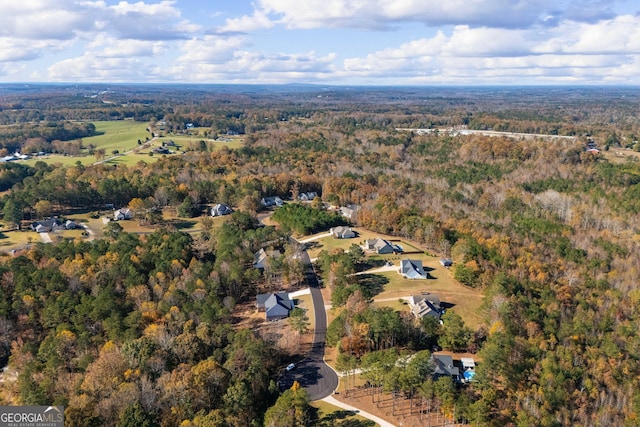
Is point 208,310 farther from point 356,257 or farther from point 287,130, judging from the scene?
point 287,130

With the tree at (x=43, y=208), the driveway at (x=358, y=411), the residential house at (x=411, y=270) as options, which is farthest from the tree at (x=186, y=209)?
the driveway at (x=358, y=411)

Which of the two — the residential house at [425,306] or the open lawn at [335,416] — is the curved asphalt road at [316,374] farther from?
the residential house at [425,306]

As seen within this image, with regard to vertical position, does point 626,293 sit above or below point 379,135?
below

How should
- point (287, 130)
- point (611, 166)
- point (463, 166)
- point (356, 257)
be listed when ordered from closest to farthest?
point (356, 257) → point (611, 166) → point (463, 166) → point (287, 130)

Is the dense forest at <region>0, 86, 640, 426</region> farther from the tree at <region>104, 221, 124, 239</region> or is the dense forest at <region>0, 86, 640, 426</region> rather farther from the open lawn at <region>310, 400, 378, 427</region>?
the tree at <region>104, 221, 124, 239</region>

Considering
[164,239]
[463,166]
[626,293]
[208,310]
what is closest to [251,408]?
[208,310]

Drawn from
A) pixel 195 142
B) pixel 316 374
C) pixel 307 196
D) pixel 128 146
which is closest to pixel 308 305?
pixel 316 374

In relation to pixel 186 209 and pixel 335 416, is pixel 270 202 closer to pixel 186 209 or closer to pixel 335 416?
pixel 186 209
